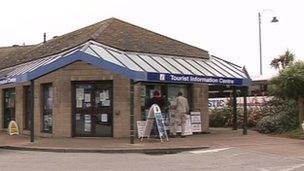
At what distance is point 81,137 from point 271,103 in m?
9.24

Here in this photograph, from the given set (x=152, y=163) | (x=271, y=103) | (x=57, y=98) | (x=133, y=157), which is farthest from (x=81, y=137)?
(x=271, y=103)

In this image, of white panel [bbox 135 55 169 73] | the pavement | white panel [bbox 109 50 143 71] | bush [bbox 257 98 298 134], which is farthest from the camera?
bush [bbox 257 98 298 134]

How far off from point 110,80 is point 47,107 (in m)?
3.64

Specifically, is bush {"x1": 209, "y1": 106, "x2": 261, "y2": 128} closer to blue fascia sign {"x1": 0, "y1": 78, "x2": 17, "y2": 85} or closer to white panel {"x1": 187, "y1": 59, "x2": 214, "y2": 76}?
white panel {"x1": 187, "y1": 59, "x2": 214, "y2": 76}

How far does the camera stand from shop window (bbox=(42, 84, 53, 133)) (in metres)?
22.7

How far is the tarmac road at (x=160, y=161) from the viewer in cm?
1315

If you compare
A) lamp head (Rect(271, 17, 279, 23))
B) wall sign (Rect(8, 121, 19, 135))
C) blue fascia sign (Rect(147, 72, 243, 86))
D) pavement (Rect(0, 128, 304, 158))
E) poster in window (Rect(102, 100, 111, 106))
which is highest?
lamp head (Rect(271, 17, 279, 23))

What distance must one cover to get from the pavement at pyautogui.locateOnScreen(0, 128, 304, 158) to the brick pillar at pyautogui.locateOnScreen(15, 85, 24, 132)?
15.0 feet

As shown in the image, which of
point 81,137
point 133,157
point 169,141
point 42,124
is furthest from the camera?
point 42,124

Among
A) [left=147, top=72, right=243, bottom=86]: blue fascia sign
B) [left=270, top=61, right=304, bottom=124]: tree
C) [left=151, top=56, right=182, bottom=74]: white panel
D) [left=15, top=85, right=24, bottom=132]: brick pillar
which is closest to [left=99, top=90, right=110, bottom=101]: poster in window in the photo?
[left=151, top=56, right=182, bottom=74]: white panel

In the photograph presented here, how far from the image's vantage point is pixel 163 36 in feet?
85.4

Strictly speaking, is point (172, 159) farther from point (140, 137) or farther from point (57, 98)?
point (57, 98)

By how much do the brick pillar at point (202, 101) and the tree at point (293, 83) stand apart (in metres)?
2.97

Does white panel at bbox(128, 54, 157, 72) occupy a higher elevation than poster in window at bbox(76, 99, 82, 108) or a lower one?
higher
